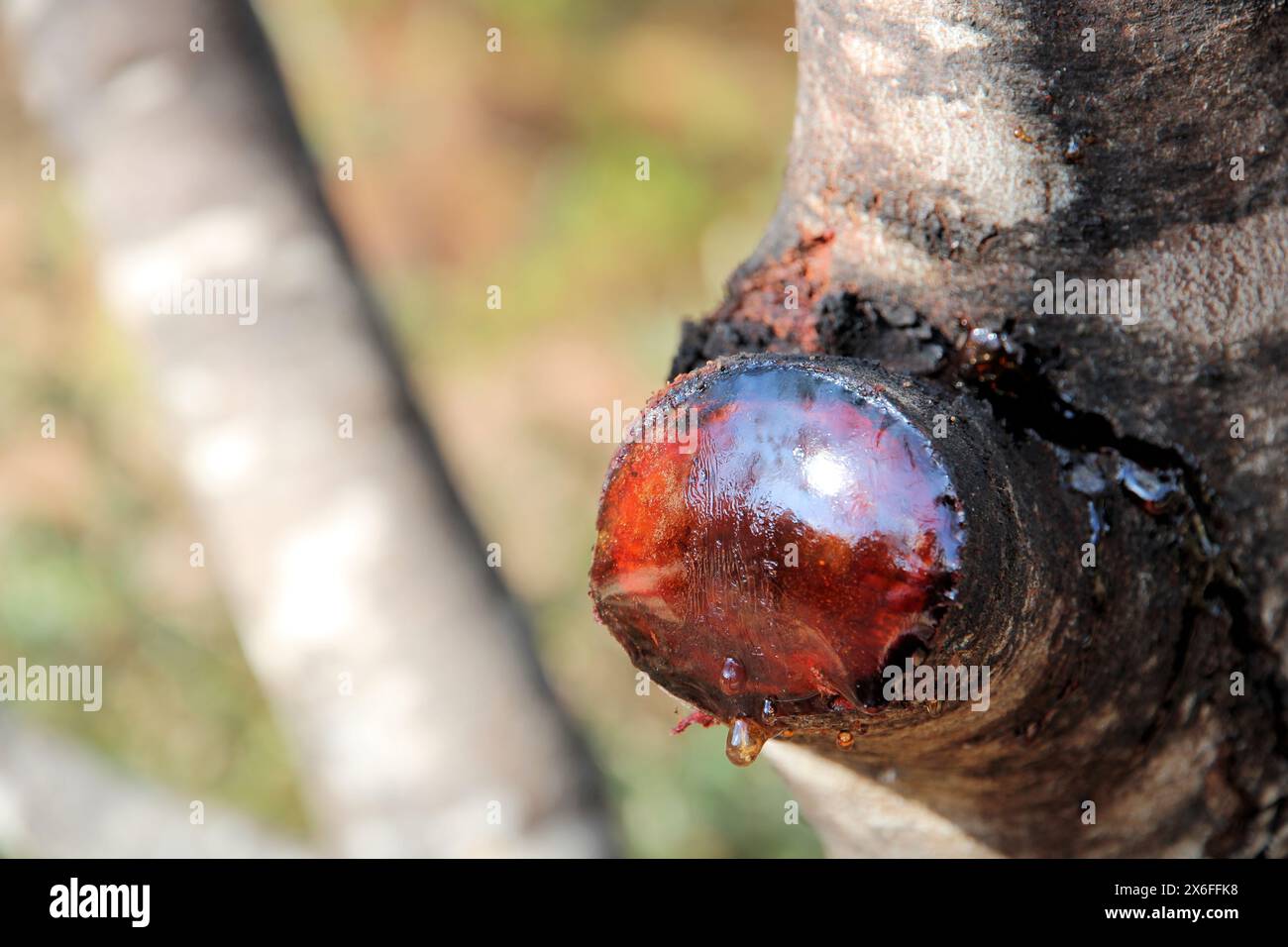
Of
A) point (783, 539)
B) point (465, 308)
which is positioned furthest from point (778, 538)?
point (465, 308)

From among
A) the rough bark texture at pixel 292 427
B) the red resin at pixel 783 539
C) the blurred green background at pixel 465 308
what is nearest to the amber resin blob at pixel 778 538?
the red resin at pixel 783 539

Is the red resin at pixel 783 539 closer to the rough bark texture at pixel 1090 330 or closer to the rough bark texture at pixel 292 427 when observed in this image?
the rough bark texture at pixel 1090 330

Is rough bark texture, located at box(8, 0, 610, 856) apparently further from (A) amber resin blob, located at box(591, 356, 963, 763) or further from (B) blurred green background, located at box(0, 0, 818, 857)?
(B) blurred green background, located at box(0, 0, 818, 857)

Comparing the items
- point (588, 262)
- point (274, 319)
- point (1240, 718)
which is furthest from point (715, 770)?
point (1240, 718)

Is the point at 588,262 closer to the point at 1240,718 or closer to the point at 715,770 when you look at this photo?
the point at 715,770

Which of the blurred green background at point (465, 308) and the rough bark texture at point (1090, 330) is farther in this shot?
the blurred green background at point (465, 308)

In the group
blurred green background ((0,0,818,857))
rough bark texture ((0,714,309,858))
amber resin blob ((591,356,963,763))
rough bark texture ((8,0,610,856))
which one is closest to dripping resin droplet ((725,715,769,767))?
amber resin blob ((591,356,963,763))

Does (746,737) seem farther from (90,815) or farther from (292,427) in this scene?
(90,815)
